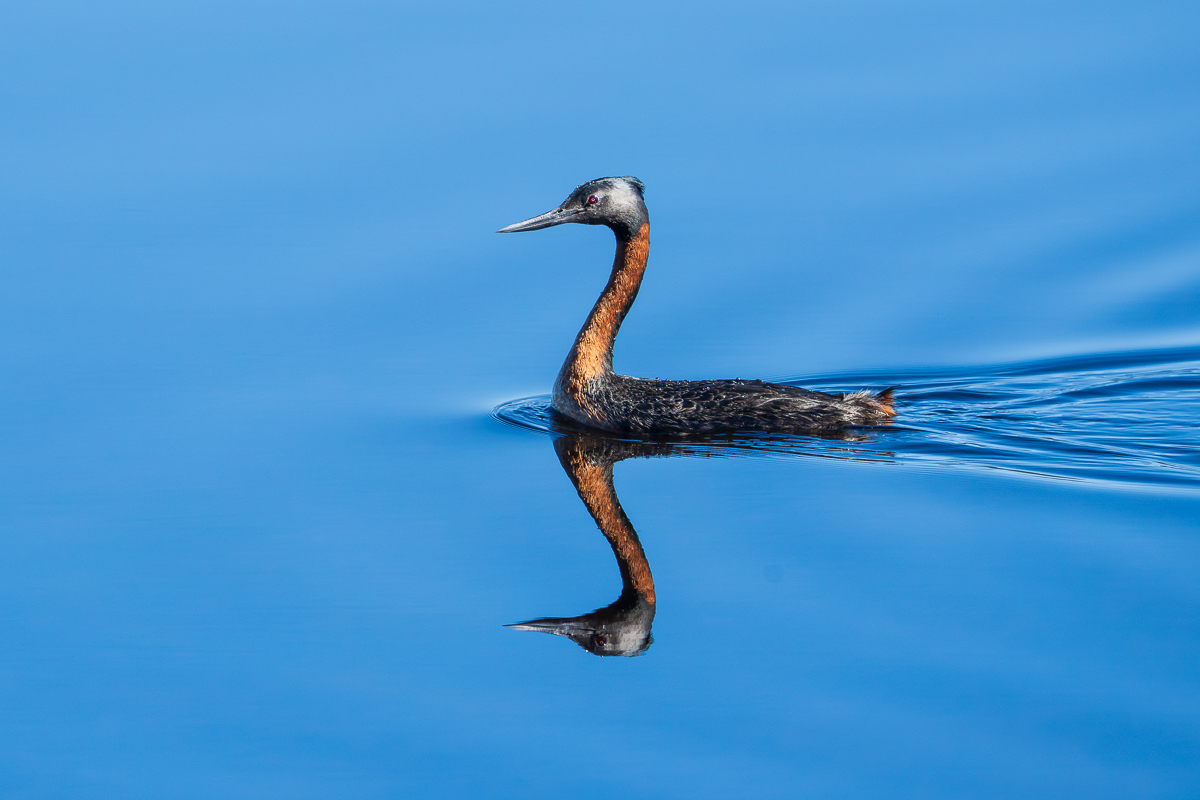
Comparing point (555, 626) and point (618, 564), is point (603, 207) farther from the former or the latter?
point (555, 626)

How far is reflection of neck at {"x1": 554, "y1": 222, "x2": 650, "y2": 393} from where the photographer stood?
9375mm

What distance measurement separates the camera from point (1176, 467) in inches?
321

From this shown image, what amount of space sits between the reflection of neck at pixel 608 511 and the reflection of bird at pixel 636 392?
38cm

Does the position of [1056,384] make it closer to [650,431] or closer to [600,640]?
[650,431]

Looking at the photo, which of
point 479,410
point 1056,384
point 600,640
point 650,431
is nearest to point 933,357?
point 1056,384

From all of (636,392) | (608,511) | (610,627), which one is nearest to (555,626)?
(610,627)

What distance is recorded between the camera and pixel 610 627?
6.53m

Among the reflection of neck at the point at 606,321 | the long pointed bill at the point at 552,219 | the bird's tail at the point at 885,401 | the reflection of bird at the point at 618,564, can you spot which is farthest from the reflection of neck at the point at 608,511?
the bird's tail at the point at 885,401

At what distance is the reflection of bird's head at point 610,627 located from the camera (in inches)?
251

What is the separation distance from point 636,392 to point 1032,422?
2316 mm

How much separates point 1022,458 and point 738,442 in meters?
1.55

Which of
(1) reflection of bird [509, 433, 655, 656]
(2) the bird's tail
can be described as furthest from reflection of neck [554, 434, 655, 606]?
(2) the bird's tail

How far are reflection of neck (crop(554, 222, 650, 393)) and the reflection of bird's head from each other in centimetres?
283

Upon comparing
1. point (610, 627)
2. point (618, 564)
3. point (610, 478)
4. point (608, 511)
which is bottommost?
point (610, 627)
